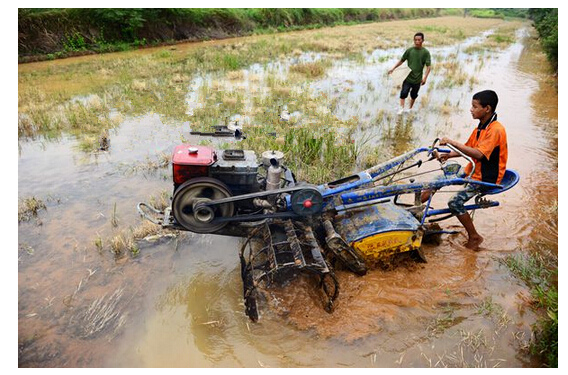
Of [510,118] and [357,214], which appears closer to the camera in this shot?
[357,214]

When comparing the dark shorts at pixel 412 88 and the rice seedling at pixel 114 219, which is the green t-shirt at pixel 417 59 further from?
the rice seedling at pixel 114 219

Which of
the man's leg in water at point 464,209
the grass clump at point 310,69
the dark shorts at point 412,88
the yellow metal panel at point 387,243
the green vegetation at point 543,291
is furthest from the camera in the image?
the grass clump at point 310,69

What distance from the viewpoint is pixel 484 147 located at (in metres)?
3.69

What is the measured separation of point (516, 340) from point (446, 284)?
773 millimetres

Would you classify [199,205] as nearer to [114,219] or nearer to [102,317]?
[102,317]

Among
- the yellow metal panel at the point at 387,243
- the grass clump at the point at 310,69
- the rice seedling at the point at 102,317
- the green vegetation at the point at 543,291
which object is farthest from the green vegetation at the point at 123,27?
the green vegetation at the point at 543,291

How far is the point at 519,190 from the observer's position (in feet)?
19.3

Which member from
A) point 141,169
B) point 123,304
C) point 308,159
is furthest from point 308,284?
point 141,169

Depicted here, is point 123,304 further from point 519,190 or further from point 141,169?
point 519,190

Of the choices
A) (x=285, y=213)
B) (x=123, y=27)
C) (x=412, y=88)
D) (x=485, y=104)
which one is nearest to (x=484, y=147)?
(x=485, y=104)

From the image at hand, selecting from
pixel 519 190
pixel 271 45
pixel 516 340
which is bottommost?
pixel 516 340

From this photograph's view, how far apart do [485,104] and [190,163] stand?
302cm

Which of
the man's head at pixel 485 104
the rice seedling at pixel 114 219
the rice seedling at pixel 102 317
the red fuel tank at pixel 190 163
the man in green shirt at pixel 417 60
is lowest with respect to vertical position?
the rice seedling at pixel 102 317

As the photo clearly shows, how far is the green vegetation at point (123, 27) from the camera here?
48.6 ft
